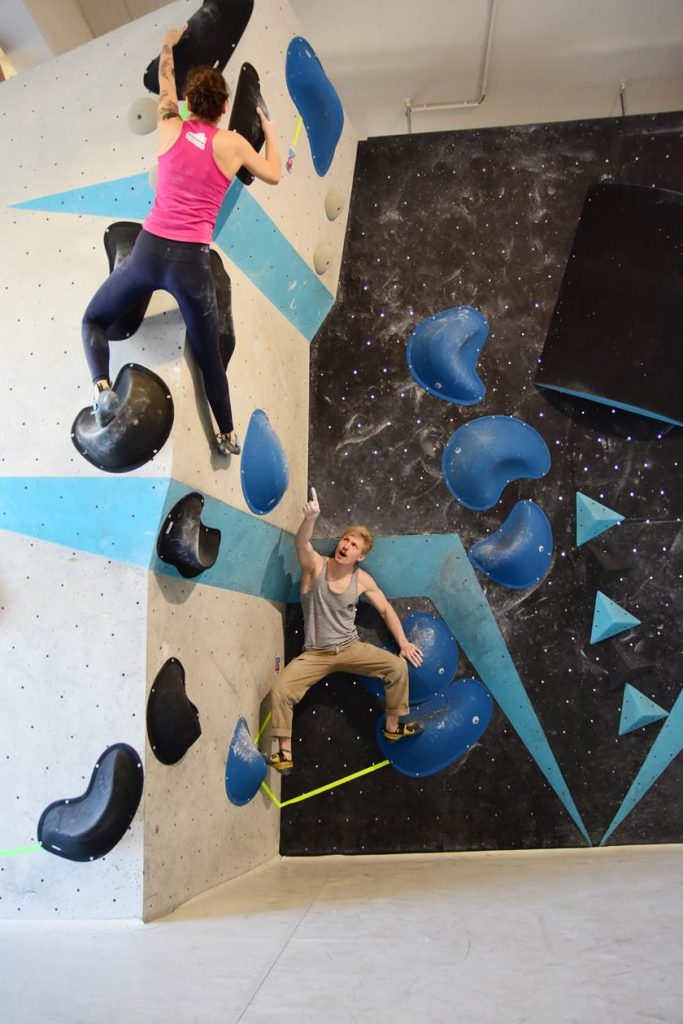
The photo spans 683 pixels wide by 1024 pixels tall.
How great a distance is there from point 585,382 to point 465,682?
144 centimetres

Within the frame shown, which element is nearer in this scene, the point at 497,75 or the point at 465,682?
the point at 465,682

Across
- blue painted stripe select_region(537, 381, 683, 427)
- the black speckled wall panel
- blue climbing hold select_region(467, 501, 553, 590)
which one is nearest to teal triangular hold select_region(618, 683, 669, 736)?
the black speckled wall panel

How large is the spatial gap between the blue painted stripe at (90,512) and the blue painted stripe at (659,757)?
2.41 m

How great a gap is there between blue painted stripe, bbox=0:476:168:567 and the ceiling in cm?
231

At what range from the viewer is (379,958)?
7.16 feet

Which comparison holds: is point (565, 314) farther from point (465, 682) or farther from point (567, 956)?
point (567, 956)

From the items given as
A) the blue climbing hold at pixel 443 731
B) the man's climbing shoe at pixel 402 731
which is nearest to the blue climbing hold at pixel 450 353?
the blue climbing hold at pixel 443 731

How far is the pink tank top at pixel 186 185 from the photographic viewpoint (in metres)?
2.73

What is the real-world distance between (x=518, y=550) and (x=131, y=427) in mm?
1990

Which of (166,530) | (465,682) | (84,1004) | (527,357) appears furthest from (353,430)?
(84,1004)

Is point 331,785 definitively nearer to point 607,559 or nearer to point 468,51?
point 607,559

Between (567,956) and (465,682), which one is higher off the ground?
(567,956)

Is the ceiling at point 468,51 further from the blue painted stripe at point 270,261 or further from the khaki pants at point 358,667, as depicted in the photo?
the khaki pants at point 358,667

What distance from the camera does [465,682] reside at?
4.11 metres
